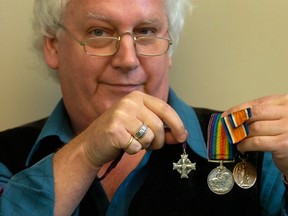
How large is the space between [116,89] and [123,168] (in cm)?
22

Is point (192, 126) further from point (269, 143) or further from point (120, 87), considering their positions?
point (269, 143)

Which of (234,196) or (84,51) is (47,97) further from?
(234,196)

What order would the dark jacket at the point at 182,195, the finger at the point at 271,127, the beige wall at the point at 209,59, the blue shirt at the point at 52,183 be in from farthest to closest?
the beige wall at the point at 209,59
the dark jacket at the point at 182,195
the blue shirt at the point at 52,183
the finger at the point at 271,127

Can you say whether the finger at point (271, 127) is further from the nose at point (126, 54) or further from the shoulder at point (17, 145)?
the shoulder at point (17, 145)

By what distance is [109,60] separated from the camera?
124 centimetres

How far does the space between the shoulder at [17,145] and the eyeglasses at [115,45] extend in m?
0.35

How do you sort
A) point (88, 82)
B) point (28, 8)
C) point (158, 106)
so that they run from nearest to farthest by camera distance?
point (158, 106) → point (88, 82) → point (28, 8)

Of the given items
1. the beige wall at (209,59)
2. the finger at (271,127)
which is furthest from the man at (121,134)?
the beige wall at (209,59)

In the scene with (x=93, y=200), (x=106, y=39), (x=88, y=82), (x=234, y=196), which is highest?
(x=106, y=39)

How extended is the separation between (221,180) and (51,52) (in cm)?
64

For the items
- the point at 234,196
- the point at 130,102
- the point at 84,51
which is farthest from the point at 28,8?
the point at 234,196

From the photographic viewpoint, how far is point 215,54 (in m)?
1.55

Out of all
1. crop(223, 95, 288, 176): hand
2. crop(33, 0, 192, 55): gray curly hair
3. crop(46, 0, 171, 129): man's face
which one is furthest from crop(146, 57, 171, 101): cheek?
crop(223, 95, 288, 176): hand

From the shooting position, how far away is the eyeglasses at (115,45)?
1231 millimetres
